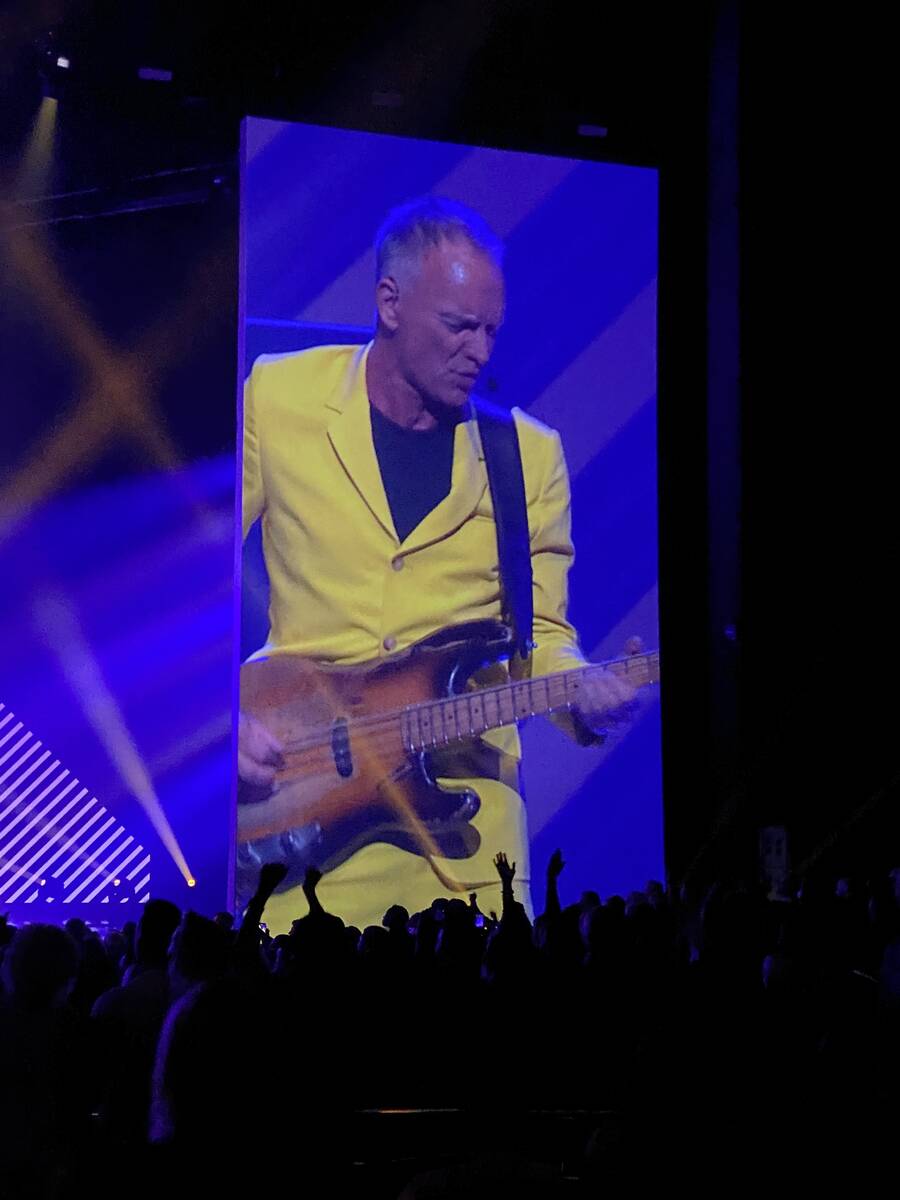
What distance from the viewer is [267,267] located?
8539 millimetres

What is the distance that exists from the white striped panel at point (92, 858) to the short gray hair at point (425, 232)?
3.68m

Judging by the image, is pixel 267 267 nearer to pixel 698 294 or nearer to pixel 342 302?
pixel 342 302

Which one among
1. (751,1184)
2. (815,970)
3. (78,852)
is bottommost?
(751,1184)

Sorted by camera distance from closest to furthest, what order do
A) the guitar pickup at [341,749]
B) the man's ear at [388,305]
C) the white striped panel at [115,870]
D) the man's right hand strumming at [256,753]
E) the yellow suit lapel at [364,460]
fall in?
the man's right hand strumming at [256,753]
the guitar pickup at [341,749]
the white striped panel at [115,870]
the yellow suit lapel at [364,460]
the man's ear at [388,305]

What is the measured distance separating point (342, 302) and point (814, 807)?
4672 millimetres

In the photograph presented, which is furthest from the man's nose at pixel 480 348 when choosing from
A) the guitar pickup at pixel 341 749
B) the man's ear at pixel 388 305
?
the guitar pickup at pixel 341 749

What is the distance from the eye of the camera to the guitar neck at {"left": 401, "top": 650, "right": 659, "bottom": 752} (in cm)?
832

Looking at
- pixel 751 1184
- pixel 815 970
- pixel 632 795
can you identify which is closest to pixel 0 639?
pixel 632 795

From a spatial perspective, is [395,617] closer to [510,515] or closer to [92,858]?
[510,515]

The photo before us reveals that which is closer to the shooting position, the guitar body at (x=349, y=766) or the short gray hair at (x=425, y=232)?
the guitar body at (x=349, y=766)

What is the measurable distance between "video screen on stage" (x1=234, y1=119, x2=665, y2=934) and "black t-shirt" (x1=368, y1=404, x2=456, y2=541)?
0.01m

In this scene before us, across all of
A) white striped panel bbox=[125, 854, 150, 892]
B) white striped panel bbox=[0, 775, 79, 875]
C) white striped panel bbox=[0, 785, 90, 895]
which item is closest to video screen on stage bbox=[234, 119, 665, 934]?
white striped panel bbox=[125, 854, 150, 892]

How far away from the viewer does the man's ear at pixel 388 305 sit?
28.2 feet

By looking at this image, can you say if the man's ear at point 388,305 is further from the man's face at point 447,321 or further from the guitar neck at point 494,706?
the guitar neck at point 494,706
